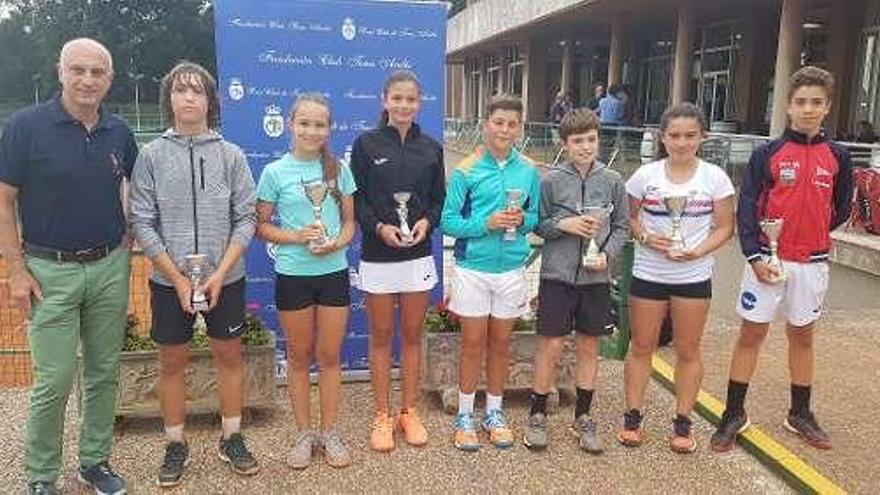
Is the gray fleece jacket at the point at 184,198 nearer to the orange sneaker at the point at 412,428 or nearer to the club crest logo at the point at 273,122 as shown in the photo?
the club crest logo at the point at 273,122

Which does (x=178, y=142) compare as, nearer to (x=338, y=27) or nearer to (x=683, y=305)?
(x=338, y=27)

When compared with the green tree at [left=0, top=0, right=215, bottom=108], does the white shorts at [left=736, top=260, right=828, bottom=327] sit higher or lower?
lower

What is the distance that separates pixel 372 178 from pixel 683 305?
1.73 m

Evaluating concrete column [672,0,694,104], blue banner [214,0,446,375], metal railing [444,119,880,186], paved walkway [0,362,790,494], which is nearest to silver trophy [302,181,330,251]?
blue banner [214,0,446,375]

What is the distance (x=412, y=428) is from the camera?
14.1 feet

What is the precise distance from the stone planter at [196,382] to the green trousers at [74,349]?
1.84ft

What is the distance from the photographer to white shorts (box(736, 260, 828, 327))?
4.03 metres

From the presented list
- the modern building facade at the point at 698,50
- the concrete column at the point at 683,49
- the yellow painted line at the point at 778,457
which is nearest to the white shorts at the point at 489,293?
the yellow painted line at the point at 778,457

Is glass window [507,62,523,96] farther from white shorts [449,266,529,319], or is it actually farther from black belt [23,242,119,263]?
black belt [23,242,119,263]

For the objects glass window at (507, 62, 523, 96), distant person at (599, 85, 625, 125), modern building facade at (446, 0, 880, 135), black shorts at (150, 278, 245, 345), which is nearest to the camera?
black shorts at (150, 278, 245, 345)

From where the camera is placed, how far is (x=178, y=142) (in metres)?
3.54

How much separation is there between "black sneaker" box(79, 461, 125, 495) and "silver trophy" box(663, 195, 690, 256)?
2876 mm

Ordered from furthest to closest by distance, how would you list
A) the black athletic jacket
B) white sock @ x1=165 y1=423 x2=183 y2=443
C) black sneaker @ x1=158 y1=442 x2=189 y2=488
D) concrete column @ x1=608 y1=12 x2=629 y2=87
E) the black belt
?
1. concrete column @ x1=608 y1=12 x2=629 y2=87
2. the black athletic jacket
3. white sock @ x1=165 y1=423 x2=183 y2=443
4. black sneaker @ x1=158 y1=442 x2=189 y2=488
5. the black belt

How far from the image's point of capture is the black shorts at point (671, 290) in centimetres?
404
